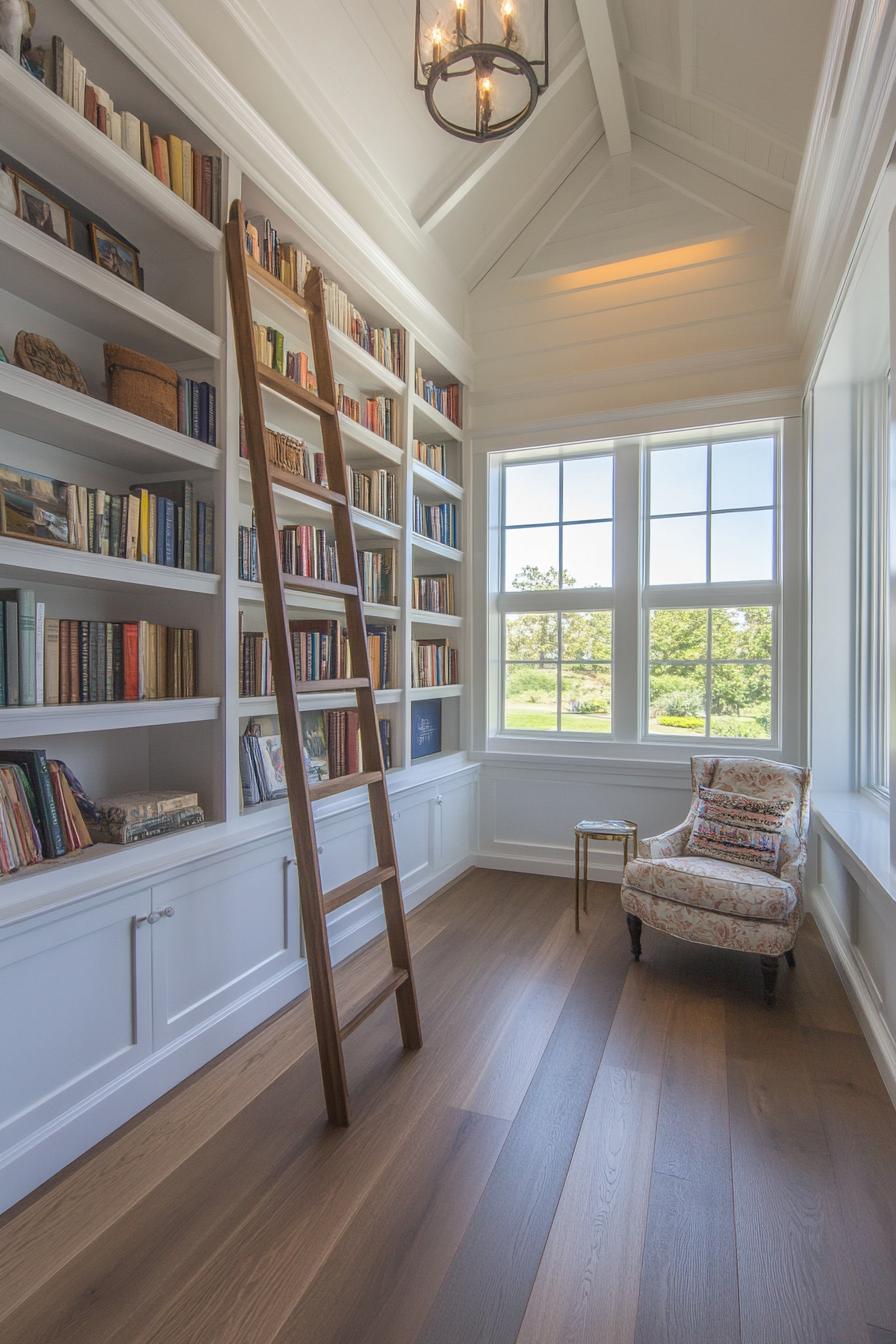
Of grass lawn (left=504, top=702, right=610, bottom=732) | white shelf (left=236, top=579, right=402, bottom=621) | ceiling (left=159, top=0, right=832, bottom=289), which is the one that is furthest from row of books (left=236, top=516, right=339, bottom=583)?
grass lawn (left=504, top=702, right=610, bottom=732)

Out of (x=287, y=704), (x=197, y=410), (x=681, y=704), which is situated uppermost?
(x=197, y=410)

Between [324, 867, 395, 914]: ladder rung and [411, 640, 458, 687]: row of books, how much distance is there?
5.05 feet

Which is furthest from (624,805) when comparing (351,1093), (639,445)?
(351,1093)

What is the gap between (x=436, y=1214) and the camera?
162cm

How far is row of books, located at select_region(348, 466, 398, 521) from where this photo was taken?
3275 mm

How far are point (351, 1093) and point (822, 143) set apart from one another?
3672mm

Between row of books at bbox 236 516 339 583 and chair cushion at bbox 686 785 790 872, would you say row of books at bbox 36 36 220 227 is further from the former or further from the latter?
chair cushion at bbox 686 785 790 872

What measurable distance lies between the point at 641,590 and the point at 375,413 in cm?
185

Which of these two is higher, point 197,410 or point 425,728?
point 197,410

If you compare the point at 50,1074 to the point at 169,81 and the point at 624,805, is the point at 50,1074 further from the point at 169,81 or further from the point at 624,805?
the point at 624,805

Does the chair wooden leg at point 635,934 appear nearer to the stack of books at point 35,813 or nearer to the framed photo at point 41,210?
the stack of books at point 35,813

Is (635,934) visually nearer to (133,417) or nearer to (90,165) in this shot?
(133,417)

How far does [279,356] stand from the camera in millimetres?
2682

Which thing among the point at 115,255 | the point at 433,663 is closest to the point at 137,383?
the point at 115,255
